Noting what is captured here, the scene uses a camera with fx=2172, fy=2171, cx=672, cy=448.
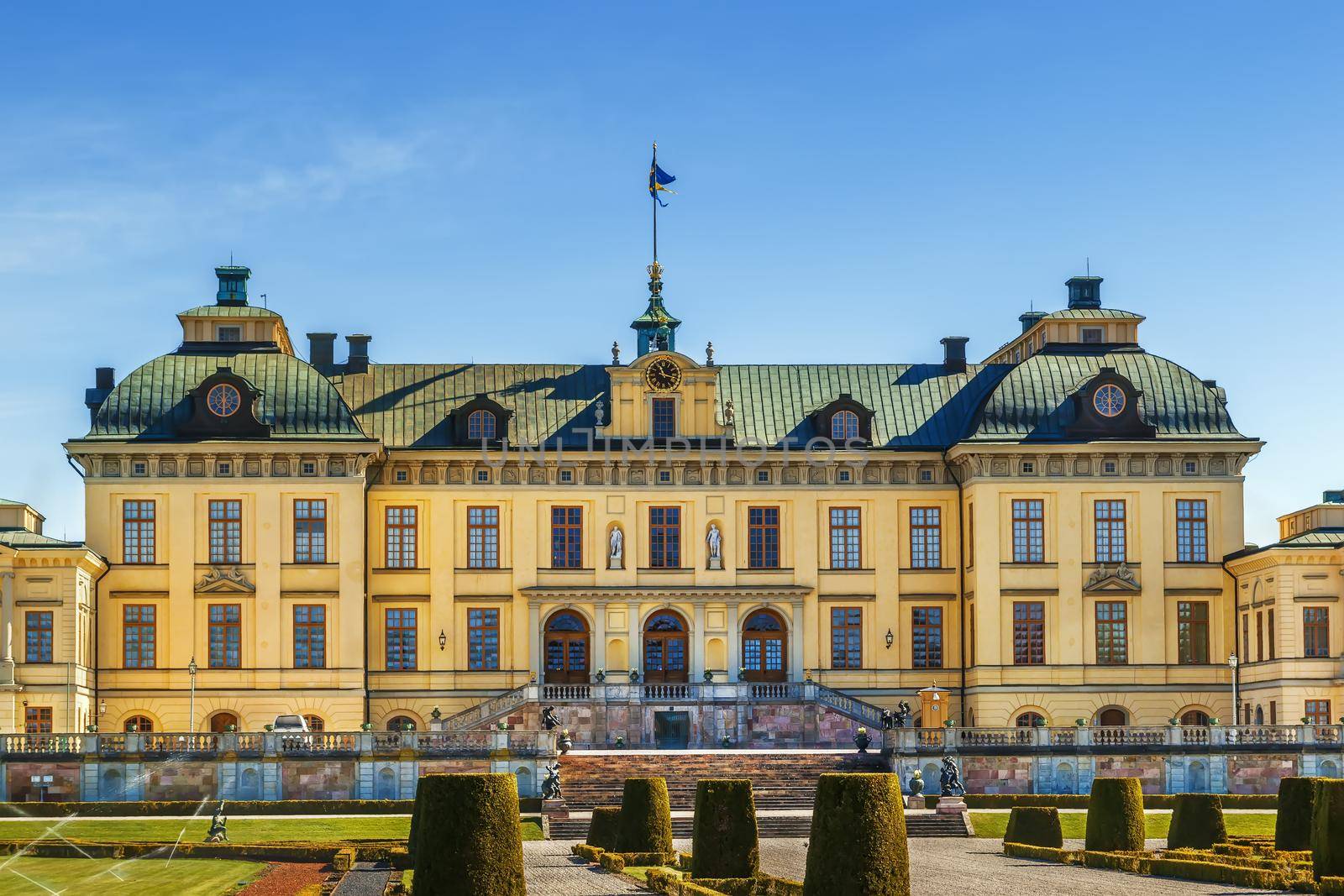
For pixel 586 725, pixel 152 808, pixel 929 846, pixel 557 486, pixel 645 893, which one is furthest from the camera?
pixel 557 486

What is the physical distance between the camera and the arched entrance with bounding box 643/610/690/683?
6681cm

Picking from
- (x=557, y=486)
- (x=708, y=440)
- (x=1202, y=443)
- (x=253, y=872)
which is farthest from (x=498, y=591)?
(x=253, y=872)

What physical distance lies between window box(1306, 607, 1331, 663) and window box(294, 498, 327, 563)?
2887 cm

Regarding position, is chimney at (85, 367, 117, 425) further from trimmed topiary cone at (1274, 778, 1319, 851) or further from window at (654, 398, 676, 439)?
trimmed topiary cone at (1274, 778, 1319, 851)

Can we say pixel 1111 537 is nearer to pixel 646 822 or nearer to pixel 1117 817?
pixel 1117 817

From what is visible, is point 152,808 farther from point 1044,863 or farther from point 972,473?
point 972,473

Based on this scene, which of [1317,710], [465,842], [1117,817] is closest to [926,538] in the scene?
[1317,710]

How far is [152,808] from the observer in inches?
2040

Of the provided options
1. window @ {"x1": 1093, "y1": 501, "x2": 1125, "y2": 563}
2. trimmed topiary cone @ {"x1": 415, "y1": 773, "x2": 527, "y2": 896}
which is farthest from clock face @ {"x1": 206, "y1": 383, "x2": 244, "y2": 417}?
trimmed topiary cone @ {"x1": 415, "y1": 773, "x2": 527, "y2": 896}

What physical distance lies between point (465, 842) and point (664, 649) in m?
38.3

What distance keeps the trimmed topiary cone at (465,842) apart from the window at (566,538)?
122 feet

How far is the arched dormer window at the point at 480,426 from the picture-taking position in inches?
2628

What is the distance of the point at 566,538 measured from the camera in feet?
219

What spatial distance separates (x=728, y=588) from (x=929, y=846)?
69.5ft
